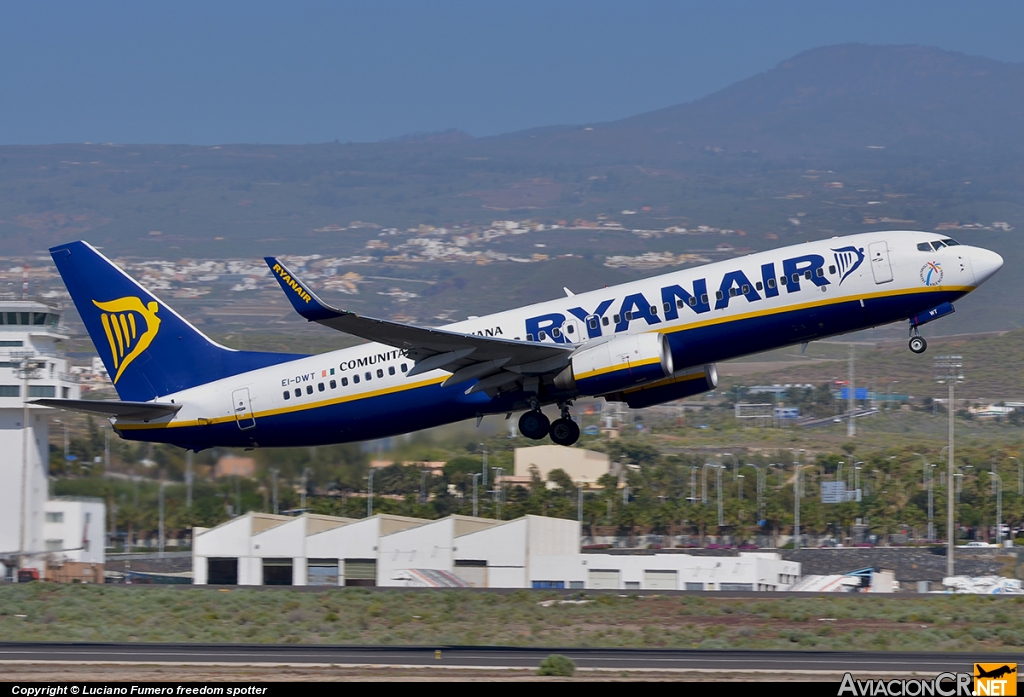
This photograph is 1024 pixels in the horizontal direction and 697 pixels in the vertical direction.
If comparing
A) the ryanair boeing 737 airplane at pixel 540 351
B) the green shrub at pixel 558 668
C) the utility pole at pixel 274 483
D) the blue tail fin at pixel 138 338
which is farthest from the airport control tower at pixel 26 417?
the green shrub at pixel 558 668

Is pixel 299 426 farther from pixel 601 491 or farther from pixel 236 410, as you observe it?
pixel 601 491

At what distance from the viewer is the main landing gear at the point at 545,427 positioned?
36.2 metres

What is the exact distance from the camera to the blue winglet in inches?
1209

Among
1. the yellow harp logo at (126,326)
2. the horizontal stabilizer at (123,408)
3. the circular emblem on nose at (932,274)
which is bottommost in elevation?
the horizontal stabilizer at (123,408)

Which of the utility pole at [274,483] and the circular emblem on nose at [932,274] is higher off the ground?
the circular emblem on nose at [932,274]

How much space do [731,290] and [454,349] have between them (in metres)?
7.47

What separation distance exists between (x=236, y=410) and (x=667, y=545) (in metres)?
59.9

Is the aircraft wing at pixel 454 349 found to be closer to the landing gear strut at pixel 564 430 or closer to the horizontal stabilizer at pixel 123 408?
the landing gear strut at pixel 564 430

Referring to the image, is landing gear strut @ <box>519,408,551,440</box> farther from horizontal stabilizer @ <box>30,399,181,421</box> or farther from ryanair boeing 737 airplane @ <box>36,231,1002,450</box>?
horizontal stabilizer @ <box>30,399,181,421</box>

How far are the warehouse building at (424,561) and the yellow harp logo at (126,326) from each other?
21380mm

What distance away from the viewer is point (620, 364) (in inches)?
1320

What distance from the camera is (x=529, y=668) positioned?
30203 mm

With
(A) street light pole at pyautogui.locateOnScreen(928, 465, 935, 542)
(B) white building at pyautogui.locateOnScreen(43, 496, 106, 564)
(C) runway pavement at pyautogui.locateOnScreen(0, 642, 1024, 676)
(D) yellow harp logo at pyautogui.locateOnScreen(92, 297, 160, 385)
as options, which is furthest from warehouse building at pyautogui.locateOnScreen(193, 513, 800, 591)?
(A) street light pole at pyautogui.locateOnScreen(928, 465, 935, 542)

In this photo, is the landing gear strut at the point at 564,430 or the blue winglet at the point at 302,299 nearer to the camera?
the blue winglet at the point at 302,299
